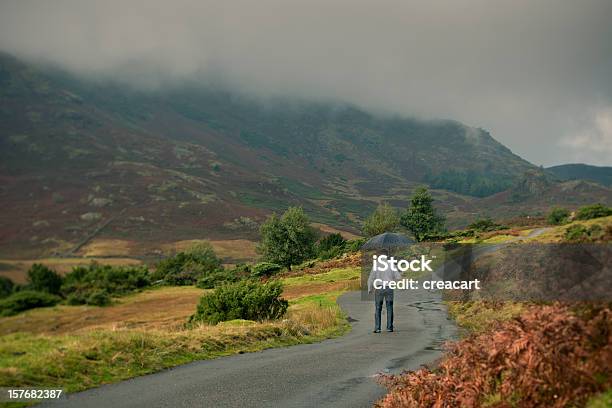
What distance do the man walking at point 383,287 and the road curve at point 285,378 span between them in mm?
1094

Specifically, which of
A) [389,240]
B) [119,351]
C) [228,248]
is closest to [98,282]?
[389,240]

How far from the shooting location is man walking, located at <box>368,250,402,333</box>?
1777 cm

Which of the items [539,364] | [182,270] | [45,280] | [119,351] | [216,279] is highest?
[539,364]

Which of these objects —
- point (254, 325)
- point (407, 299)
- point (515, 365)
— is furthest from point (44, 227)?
point (515, 365)

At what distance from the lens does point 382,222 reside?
3403 inches

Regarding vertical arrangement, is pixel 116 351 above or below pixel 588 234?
below

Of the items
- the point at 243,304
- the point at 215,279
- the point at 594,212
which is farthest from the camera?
the point at 215,279

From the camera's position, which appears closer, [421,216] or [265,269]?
[265,269]

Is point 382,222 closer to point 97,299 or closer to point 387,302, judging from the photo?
point 97,299

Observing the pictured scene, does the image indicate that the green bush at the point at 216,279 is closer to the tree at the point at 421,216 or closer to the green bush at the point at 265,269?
the green bush at the point at 265,269

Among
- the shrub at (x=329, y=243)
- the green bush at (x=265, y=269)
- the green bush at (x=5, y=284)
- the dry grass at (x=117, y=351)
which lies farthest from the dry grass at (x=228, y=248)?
the dry grass at (x=117, y=351)

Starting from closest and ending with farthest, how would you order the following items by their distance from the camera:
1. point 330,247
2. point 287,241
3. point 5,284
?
point 5,284 → point 287,241 → point 330,247

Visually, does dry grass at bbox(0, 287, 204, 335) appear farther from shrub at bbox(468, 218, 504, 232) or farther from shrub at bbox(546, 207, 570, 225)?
shrub at bbox(546, 207, 570, 225)

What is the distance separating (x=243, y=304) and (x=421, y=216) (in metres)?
66.0
